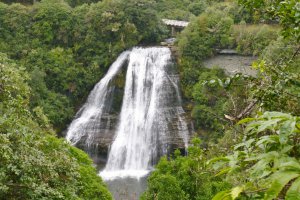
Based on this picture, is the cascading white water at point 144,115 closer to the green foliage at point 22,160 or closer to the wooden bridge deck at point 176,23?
the wooden bridge deck at point 176,23

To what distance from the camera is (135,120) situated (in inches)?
817

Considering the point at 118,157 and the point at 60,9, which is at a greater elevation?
the point at 60,9

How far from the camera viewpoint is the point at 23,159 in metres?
6.56

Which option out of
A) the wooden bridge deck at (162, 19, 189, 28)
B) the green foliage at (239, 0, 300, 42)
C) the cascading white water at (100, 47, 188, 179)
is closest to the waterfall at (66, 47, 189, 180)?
the cascading white water at (100, 47, 188, 179)

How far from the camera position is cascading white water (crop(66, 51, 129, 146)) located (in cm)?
2034

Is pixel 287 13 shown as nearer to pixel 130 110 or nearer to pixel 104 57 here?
pixel 130 110

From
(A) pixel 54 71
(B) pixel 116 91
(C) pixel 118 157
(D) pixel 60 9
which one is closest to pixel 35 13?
(D) pixel 60 9

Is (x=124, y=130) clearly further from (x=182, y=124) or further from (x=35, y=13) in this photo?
(x=35, y=13)

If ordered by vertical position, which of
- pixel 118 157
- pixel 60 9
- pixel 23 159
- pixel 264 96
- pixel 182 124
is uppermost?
pixel 60 9

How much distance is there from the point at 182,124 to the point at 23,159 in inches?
559

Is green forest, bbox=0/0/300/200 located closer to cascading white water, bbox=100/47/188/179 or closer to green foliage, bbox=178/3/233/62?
green foliage, bbox=178/3/233/62

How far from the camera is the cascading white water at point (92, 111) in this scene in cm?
2034

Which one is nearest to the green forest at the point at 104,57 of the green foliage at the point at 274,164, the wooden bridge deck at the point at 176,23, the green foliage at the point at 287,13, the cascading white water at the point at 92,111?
the cascading white water at the point at 92,111

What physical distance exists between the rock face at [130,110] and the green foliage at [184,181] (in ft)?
33.2
